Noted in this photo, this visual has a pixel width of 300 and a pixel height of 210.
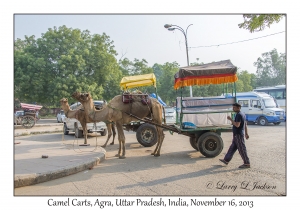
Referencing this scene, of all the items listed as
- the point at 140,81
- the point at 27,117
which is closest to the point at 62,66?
the point at 27,117

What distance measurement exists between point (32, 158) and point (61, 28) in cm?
2348

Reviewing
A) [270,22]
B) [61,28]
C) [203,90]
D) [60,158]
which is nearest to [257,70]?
[203,90]

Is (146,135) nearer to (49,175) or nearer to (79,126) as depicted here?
(79,126)

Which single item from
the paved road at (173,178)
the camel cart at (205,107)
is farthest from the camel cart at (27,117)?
the camel cart at (205,107)

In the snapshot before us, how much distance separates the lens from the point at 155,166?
712 cm

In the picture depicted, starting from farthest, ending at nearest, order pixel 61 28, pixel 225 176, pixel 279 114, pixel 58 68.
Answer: pixel 61 28, pixel 58 68, pixel 279 114, pixel 225 176

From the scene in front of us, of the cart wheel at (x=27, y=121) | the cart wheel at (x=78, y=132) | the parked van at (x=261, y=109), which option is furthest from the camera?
the parked van at (x=261, y=109)

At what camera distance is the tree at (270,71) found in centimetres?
5598

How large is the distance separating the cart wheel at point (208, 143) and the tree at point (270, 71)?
54.2 metres

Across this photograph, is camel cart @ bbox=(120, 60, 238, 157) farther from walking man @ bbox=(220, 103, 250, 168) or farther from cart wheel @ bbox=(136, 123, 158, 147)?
cart wheel @ bbox=(136, 123, 158, 147)

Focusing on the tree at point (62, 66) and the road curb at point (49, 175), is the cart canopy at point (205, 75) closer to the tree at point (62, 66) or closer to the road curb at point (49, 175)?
the road curb at point (49, 175)

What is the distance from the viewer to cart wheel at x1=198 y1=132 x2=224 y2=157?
26.1 feet

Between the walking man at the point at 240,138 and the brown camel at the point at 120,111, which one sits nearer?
the walking man at the point at 240,138
